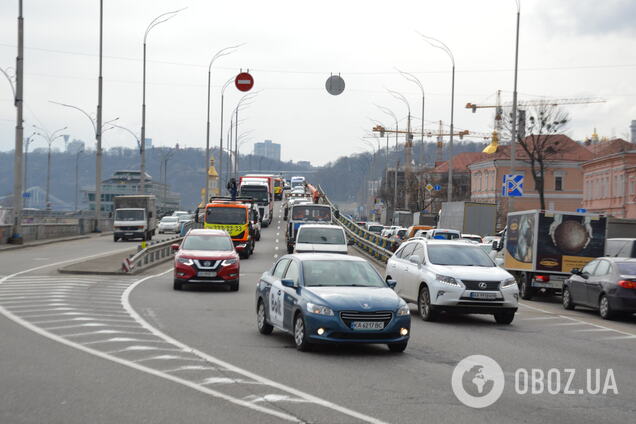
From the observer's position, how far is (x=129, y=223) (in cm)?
5909

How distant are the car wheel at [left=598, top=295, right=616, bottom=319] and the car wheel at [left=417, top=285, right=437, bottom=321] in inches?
184

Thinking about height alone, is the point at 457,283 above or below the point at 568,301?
above

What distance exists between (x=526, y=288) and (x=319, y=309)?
15.3 meters

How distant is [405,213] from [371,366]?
3042 inches

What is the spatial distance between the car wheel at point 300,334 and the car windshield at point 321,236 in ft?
81.7

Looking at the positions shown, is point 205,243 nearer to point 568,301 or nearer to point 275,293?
point 568,301

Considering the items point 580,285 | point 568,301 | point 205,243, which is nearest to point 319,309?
point 580,285

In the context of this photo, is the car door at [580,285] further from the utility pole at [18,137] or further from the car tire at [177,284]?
the utility pole at [18,137]

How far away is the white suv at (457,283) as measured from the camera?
60.6 feet

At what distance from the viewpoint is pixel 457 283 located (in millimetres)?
18516

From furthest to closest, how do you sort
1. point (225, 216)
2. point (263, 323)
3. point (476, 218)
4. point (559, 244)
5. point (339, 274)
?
point (476, 218)
point (225, 216)
point (559, 244)
point (263, 323)
point (339, 274)

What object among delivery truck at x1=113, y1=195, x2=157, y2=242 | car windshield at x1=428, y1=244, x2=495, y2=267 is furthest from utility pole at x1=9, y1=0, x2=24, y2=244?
car windshield at x1=428, y1=244, x2=495, y2=267

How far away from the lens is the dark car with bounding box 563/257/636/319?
2106cm

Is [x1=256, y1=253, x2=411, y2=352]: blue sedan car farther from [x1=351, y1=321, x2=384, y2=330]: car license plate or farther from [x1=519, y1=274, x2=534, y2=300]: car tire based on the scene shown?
[x1=519, y1=274, x2=534, y2=300]: car tire
